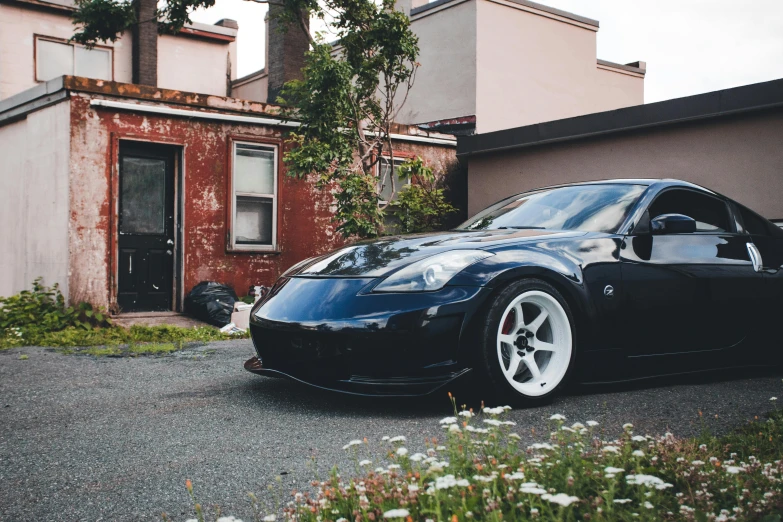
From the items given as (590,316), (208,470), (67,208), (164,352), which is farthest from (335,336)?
(67,208)

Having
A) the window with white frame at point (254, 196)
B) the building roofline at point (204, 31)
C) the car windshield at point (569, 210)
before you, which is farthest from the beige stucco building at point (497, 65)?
the car windshield at point (569, 210)

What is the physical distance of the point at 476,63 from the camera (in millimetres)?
16109

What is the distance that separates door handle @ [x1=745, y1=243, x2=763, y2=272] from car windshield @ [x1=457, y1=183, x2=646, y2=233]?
95 centimetres

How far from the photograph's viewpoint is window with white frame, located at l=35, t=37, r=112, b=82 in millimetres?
18953

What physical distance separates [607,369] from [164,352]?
14.3ft

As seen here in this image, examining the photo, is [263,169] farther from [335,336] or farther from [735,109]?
[335,336]

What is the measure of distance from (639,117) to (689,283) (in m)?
5.78

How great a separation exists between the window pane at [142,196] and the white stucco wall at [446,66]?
307 inches

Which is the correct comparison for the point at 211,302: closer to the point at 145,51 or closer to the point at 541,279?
the point at 541,279

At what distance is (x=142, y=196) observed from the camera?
1035 centimetres

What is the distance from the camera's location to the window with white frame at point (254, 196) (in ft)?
36.1

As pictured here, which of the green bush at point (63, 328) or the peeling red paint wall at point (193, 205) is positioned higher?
the peeling red paint wall at point (193, 205)

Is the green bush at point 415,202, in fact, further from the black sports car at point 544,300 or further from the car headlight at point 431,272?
the car headlight at point 431,272

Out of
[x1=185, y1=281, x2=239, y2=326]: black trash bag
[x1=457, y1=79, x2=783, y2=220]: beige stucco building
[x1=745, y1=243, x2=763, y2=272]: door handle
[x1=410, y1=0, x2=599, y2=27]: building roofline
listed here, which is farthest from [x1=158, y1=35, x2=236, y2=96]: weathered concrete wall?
[x1=745, y1=243, x2=763, y2=272]: door handle
